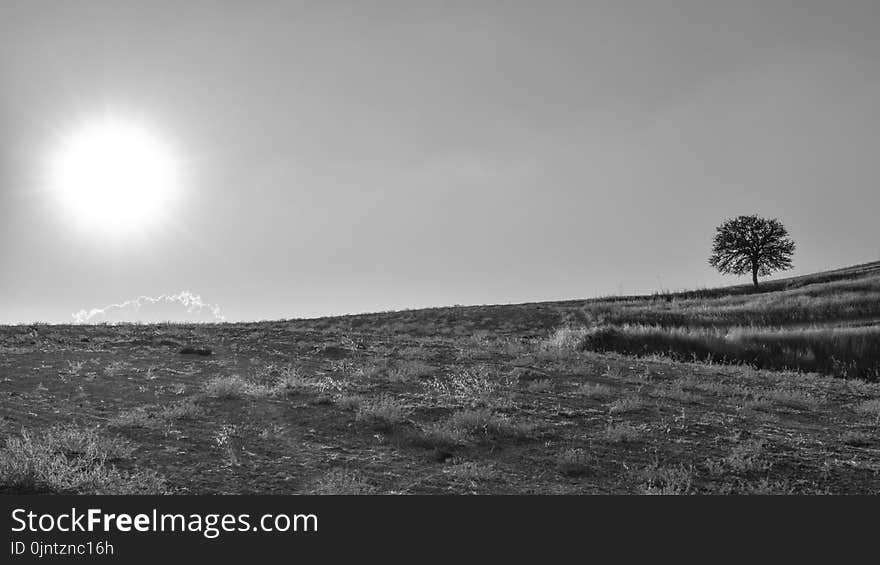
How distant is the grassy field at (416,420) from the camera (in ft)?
25.1

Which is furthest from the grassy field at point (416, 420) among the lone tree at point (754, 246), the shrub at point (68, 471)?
the lone tree at point (754, 246)

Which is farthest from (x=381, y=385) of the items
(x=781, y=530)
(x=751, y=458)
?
(x=781, y=530)

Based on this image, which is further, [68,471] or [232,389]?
[232,389]

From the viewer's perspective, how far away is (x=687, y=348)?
Result: 2359 centimetres

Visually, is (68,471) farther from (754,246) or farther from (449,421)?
(754,246)

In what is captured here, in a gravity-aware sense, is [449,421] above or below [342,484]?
above

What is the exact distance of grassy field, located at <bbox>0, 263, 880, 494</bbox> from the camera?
7.64 meters

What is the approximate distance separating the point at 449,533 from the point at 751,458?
4.85 meters

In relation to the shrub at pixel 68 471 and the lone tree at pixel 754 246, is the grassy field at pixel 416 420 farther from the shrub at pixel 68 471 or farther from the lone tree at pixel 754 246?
the lone tree at pixel 754 246

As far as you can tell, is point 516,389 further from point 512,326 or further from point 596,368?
point 512,326

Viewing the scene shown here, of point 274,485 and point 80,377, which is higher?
point 80,377

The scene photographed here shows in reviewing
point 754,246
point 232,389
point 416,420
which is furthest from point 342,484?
point 754,246

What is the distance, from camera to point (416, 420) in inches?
422

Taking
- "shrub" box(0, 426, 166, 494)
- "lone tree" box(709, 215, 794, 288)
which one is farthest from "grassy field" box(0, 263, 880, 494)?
"lone tree" box(709, 215, 794, 288)
